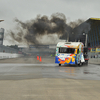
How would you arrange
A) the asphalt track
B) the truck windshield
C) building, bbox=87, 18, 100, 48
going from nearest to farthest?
the asphalt track → the truck windshield → building, bbox=87, 18, 100, 48

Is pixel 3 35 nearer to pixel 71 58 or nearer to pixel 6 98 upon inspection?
pixel 71 58

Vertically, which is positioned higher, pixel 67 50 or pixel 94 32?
pixel 94 32

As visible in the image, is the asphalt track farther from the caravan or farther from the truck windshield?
the truck windshield

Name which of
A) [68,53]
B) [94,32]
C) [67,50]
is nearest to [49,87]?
[68,53]

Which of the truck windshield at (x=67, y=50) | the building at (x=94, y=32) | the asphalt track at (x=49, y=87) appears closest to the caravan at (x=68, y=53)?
the truck windshield at (x=67, y=50)

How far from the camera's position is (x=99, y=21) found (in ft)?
264

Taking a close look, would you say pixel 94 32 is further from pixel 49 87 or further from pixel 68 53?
pixel 49 87

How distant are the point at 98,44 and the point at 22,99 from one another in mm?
81360

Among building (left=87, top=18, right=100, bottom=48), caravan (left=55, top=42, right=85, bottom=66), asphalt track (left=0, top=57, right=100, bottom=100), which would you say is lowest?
asphalt track (left=0, top=57, right=100, bottom=100)

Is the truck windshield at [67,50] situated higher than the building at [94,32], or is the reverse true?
the building at [94,32]

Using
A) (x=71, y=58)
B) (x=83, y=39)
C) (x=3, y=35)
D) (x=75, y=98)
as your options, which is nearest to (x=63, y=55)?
(x=71, y=58)

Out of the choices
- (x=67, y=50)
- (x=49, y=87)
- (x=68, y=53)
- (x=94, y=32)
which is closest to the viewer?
(x=49, y=87)

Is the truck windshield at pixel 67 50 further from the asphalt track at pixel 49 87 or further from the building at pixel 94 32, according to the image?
the building at pixel 94 32

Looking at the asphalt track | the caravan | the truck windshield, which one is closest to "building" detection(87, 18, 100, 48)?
the caravan
